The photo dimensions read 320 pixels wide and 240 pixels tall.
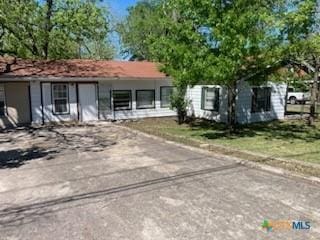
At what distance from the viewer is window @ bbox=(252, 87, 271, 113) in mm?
18250

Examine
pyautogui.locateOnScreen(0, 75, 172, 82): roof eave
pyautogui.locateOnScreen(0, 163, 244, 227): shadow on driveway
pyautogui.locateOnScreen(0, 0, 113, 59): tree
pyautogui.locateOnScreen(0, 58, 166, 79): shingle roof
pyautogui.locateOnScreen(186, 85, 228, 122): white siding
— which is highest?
pyautogui.locateOnScreen(0, 0, 113, 59): tree

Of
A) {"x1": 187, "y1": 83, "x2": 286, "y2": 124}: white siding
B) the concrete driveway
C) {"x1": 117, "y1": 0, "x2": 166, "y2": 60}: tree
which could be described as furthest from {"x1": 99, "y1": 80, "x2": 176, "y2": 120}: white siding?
{"x1": 117, "y1": 0, "x2": 166, "y2": 60}: tree


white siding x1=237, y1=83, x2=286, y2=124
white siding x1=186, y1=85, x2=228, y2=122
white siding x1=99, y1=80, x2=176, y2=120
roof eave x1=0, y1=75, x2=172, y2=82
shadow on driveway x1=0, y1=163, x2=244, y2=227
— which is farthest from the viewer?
white siding x1=99, y1=80, x2=176, y2=120

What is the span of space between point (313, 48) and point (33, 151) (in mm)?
9572

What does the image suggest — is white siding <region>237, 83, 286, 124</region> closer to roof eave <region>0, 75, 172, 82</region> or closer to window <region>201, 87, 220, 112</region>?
window <region>201, 87, 220, 112</region>

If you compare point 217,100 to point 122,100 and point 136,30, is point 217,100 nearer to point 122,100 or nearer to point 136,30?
point 122,100

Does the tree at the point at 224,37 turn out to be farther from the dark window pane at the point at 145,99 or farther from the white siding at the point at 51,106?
the dark window pane at the point at 145,99

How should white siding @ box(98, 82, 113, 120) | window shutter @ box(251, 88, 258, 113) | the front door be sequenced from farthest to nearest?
white siding @ box(98, 82, 113, 120) → window shutter @ box(251, 88, 258, 113) → the front door

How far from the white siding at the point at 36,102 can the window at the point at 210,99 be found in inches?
341

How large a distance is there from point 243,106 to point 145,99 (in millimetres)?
5681

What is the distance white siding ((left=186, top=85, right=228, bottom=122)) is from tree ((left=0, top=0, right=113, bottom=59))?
8064 mm

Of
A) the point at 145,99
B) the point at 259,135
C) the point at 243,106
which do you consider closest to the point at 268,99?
the point at 243,106

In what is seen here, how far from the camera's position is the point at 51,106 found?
56.6ft

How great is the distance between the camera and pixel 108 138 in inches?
521
